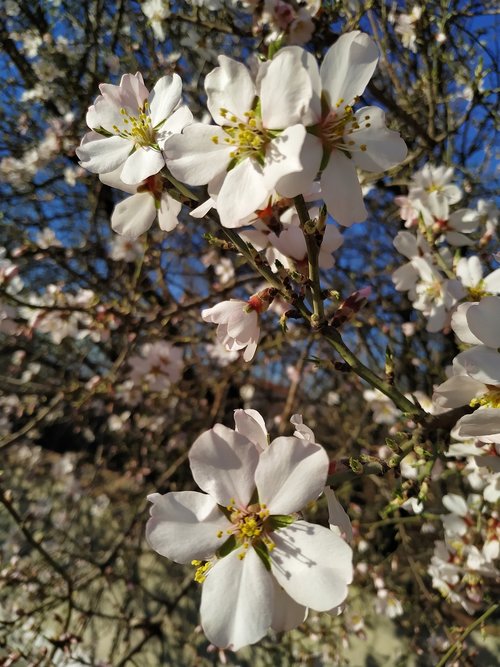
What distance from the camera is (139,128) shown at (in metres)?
0.97

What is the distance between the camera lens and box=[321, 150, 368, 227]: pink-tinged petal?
82 centimetres

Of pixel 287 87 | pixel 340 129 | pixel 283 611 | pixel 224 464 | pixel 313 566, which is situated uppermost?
pixel 287 87

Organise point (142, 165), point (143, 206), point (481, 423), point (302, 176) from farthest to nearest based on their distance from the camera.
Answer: point (143, 206), point (142, 165), point (481, 423), point (302, 176)

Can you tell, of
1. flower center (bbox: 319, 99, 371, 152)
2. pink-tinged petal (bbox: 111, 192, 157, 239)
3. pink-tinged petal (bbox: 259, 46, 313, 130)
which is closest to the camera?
pink-tinged petal (bbox: 259, 46, 313, 130)

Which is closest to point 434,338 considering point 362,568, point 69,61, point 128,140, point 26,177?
point 362,568

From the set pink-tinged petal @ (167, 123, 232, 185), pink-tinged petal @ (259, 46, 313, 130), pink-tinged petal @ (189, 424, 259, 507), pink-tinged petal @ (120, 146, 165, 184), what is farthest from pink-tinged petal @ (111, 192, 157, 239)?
pink-tinged petal @ (189, 424, 259, 507)

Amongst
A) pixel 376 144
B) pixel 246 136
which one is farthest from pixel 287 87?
pixel 376 144

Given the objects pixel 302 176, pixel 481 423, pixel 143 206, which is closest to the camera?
pixel 302 176

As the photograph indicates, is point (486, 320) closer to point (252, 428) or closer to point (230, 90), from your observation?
point (252, 428)

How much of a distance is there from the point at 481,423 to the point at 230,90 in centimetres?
71

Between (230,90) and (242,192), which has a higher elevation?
(230,90)

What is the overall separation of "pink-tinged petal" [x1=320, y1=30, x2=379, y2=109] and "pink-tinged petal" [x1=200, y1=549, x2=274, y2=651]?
780 mm

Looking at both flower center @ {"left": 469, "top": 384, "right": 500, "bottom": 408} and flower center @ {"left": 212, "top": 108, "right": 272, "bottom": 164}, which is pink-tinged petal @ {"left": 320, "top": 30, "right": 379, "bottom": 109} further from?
flower center @ {"left": 469, "top": 384, "right": 500, "bottom": 408}

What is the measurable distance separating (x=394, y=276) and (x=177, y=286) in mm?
3171
